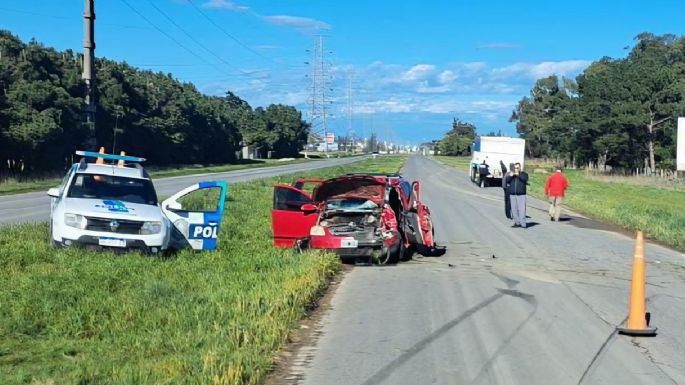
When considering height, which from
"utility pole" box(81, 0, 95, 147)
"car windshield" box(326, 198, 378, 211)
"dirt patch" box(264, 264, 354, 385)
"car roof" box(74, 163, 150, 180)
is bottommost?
"dirt patch" box(264, 264, 354, 385)

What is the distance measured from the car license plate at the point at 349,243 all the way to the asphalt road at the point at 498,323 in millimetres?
523

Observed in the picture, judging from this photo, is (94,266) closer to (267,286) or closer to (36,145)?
(267,286)

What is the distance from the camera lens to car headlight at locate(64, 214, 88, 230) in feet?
45.0

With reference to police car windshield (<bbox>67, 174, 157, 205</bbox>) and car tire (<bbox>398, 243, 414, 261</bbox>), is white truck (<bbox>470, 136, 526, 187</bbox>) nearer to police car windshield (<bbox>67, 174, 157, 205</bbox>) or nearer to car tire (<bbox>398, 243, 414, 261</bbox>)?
car tire (<bbox>398, 243, 414, 261</bbox>)

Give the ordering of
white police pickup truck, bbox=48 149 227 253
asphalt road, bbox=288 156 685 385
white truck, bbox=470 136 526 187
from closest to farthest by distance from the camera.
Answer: asphalt road, bbox=288 156 685 385 < white police pickup truck, bbox=48 149 227 253 < white truck, bbox=470 136 526 187

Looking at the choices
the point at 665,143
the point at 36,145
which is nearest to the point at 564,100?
the point at 665,143

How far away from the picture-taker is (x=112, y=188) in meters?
15.8

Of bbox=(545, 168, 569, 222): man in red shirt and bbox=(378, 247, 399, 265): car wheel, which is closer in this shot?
bbox=(378, 247, 399, 265): car wheel

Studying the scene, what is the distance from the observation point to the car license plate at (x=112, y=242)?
13656mm

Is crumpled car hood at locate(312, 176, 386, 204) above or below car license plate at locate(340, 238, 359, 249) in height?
above

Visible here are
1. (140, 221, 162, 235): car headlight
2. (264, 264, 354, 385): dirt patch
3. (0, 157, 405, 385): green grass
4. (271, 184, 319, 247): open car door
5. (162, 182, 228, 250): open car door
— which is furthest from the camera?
(271, 184, 319, 247): open car door

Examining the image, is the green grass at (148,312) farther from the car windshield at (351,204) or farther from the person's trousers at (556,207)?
the person's trousers at (556,207)

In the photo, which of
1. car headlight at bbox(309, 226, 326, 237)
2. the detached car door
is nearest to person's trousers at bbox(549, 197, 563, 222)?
the detached car door

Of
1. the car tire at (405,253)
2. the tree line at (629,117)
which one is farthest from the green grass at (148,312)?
the tree line at (629,117)
